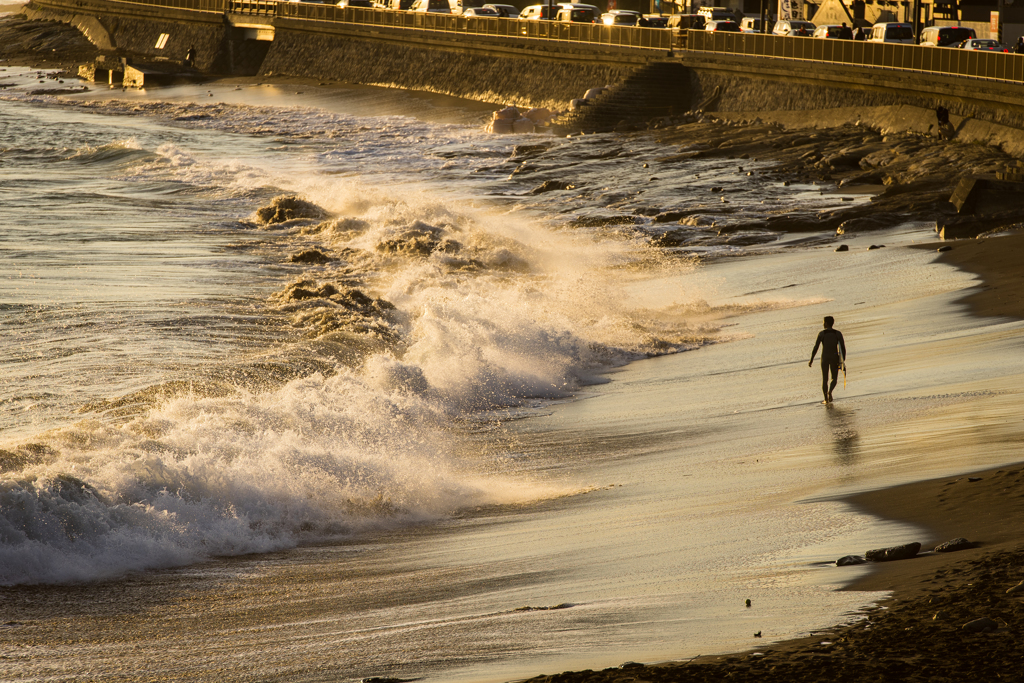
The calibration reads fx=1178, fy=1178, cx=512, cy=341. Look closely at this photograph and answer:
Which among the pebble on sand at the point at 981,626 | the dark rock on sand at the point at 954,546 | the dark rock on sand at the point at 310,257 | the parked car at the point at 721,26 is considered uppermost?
the parked car at the point at 721,26

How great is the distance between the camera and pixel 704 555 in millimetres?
9117

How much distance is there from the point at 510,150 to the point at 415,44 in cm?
2013

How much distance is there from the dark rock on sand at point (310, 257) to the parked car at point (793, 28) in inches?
1281

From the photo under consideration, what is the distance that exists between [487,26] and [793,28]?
15.2 m

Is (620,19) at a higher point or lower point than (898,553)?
higher

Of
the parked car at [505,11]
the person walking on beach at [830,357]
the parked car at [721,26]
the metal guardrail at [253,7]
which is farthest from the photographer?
the metal guardrail at [253,7]

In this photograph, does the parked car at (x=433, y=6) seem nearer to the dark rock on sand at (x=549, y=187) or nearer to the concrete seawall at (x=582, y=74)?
the concrete seawall at (x=582, y=74)

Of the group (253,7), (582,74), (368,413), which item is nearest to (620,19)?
(582,74)

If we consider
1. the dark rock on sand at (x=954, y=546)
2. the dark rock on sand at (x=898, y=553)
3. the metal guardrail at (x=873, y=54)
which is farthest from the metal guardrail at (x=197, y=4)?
the dark rock on sand at (x=954, y=546)

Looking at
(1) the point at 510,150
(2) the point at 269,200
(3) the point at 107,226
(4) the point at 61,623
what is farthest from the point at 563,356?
(1) the point at 510,150

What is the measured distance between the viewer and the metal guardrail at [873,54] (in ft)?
112

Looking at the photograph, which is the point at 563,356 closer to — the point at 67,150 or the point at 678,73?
the point at 678,73

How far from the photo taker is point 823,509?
9.88 metres

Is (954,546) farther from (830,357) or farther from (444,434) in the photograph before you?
(444,434)
